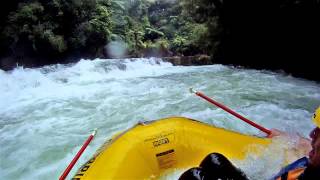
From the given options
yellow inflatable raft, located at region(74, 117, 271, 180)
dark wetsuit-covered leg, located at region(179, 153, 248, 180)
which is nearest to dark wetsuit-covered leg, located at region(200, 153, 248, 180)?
dark wetsuit-covered leg, located at region(179, 153, 248, 180)

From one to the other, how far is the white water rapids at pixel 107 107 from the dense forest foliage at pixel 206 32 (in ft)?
3.63

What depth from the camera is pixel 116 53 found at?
17703 mm

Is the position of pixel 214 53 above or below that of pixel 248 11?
below

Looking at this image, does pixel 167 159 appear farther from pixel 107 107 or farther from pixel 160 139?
pixel 107 107

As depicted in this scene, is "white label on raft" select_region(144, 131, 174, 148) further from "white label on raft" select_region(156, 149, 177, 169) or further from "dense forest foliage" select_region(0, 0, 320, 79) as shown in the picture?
"dense forest foliage" select_region(0, 0, 320, 79)

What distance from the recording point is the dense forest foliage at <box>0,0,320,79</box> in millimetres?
9961

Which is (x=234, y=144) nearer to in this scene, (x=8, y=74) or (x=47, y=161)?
(x=47, y=161)

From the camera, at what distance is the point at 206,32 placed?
1473cm

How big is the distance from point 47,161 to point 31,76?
661cm

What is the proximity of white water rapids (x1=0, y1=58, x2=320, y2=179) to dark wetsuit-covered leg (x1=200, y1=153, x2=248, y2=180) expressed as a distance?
3.00ft

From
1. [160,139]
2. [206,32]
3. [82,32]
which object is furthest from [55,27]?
[160,139]

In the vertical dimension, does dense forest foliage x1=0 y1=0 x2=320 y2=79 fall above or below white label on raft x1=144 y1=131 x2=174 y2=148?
above

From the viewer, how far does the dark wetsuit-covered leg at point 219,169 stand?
7.54 ft

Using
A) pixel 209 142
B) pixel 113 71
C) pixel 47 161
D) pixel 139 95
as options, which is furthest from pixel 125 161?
pixel 113 71
